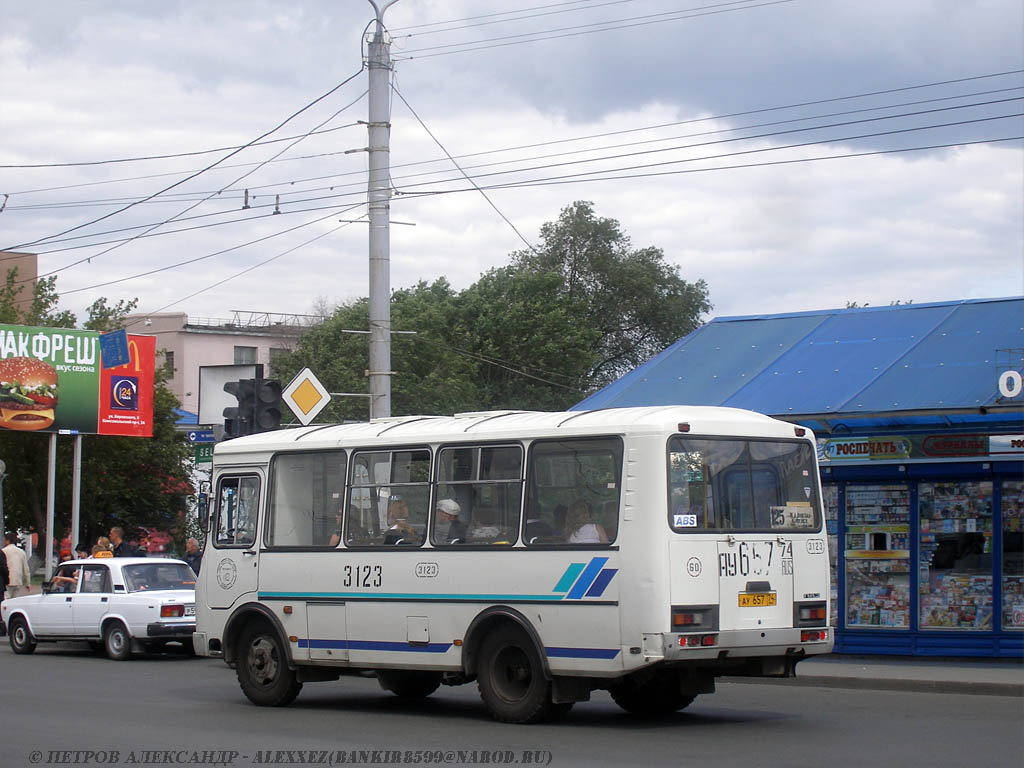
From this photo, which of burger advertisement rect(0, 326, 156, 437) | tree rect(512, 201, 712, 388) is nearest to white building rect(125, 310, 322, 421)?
tree rect(512, 201, 712, 388)

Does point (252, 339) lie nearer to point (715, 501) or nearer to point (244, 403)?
point (244, 403)

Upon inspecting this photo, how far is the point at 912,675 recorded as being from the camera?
53.3ft

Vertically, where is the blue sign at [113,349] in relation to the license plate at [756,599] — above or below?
above

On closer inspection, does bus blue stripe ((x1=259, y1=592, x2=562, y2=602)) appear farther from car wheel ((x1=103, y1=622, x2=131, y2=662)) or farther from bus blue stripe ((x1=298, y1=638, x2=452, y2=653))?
car wheel ((x1=103, y1=622, x2=131, y2=662))

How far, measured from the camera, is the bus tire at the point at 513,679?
39.7ft

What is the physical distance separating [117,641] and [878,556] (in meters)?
11.3

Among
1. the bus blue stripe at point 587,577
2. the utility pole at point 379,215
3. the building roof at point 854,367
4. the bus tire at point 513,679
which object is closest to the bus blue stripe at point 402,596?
the bus blue stripe at point 587,577

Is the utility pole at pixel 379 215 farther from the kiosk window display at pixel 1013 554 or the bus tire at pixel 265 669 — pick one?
the kiosk window display at pixel 1013 554

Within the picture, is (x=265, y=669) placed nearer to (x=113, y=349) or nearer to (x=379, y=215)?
(x=379, y=215)

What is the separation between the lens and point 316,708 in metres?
14.2

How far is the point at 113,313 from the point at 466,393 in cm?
1503

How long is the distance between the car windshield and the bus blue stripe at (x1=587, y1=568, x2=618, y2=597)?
11.3 metres

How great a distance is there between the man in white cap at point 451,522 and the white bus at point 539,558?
15mm

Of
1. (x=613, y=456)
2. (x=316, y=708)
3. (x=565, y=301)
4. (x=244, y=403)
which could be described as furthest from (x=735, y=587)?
(x=565, y=301)
